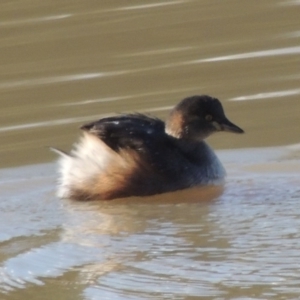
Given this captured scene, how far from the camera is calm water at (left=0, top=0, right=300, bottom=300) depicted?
4453 mm

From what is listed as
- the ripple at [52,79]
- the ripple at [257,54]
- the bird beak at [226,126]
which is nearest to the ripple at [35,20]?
the ripple at [52,79]

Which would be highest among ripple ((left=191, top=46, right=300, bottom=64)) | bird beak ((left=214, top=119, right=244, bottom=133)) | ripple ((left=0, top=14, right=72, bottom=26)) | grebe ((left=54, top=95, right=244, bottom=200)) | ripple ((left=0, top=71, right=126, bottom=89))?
ripple ((left=0, top=14, right=72, bottom=26))

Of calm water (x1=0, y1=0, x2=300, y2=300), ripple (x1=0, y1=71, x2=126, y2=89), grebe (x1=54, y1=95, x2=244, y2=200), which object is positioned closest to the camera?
calm water (x1=0, y1=0, x2=300, y2=300)

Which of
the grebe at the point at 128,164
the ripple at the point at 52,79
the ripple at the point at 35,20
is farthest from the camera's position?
the ripple at the point at 35,20

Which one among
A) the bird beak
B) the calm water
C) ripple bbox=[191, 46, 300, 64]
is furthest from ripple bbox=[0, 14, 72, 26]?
the bird beak

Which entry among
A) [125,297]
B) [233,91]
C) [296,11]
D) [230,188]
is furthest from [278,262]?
[296,11]

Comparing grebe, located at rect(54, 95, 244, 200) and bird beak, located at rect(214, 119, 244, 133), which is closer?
grebe, located at rect(54, 95, 244, 200)

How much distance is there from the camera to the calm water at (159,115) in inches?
175

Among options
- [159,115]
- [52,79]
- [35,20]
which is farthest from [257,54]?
[35,20]

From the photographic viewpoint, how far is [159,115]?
24.3ft

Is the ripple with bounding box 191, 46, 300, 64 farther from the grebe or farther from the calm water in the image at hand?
the grebe

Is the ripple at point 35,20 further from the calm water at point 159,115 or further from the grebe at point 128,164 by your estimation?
the grebe at point 128,164

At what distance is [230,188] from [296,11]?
364 cm

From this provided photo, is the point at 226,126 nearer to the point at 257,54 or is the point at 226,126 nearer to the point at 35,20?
the point at 257,54
